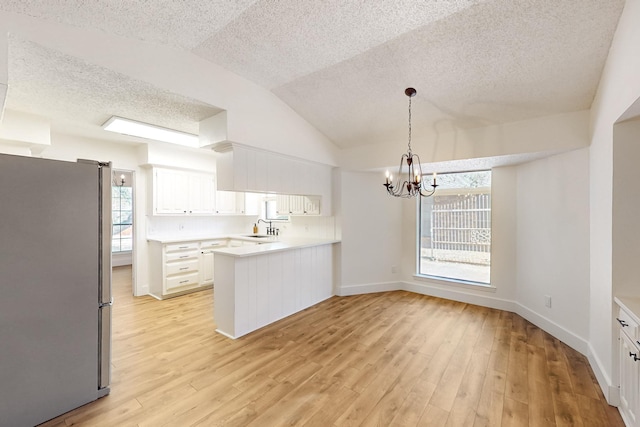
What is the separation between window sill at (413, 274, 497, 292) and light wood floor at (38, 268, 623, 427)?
0.50 m

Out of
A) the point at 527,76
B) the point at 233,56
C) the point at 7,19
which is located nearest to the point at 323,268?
the point at 233,56

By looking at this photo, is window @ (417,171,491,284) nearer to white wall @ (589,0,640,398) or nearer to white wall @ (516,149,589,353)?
white wall @ (516,149,589,353)

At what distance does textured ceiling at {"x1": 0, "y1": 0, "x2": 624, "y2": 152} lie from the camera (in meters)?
2.03

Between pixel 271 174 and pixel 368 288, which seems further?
Answer: pixel 368 288

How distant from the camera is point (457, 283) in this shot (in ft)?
14.1

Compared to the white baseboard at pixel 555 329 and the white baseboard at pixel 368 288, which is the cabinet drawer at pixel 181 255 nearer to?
the white baseboard at pixel 368 288

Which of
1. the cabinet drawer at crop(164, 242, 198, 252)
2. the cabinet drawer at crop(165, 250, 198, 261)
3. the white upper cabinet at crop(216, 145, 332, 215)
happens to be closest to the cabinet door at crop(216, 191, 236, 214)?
the cabinet drawer at crop(164, 242, 198, 252)

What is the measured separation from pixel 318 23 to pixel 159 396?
10.8 ft

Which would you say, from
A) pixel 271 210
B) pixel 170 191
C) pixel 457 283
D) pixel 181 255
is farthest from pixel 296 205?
pixel 457 283

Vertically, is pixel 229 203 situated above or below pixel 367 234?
above

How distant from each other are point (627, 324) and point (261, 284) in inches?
125

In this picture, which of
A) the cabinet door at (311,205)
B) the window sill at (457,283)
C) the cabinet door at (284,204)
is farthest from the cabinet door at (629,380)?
the cabinet door at (284,204)

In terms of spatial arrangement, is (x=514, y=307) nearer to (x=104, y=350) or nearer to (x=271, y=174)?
(x=271, y=174)

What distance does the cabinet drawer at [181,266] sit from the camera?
4.45 meters
